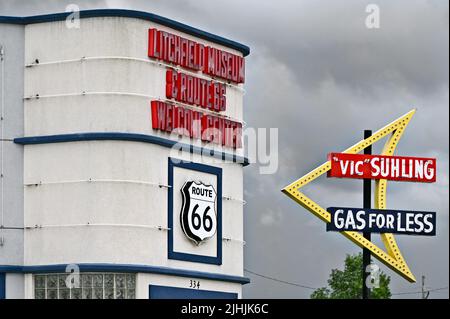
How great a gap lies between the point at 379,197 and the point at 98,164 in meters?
12.2

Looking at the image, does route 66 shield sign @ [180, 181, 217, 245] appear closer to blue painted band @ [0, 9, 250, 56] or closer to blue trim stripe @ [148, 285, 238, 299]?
blue trim stripe @ [148, 285, 238, 299]


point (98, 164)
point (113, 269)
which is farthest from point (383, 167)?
point (113, 269)

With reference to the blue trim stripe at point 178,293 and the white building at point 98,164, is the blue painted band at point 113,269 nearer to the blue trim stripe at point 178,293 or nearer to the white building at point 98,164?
the white building at point 98,164

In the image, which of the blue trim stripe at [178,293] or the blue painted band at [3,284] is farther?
the blue painted band at [3,284]

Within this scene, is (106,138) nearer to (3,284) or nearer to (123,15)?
(123,15)

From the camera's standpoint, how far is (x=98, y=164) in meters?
52.5

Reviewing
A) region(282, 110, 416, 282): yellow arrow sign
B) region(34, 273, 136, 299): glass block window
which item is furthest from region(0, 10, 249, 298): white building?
region(282, 110, 416, 282): yellow arrow sign

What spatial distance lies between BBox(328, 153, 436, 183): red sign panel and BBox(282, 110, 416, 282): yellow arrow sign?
34 cm

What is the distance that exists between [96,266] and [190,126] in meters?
8.16

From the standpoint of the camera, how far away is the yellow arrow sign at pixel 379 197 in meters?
52.3

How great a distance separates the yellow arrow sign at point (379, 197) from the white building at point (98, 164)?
5.52 meters

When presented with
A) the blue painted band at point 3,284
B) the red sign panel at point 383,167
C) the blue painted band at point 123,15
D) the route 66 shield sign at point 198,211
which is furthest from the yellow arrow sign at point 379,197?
the blue painted band at point 3,284

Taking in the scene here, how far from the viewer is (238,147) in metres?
58.9
